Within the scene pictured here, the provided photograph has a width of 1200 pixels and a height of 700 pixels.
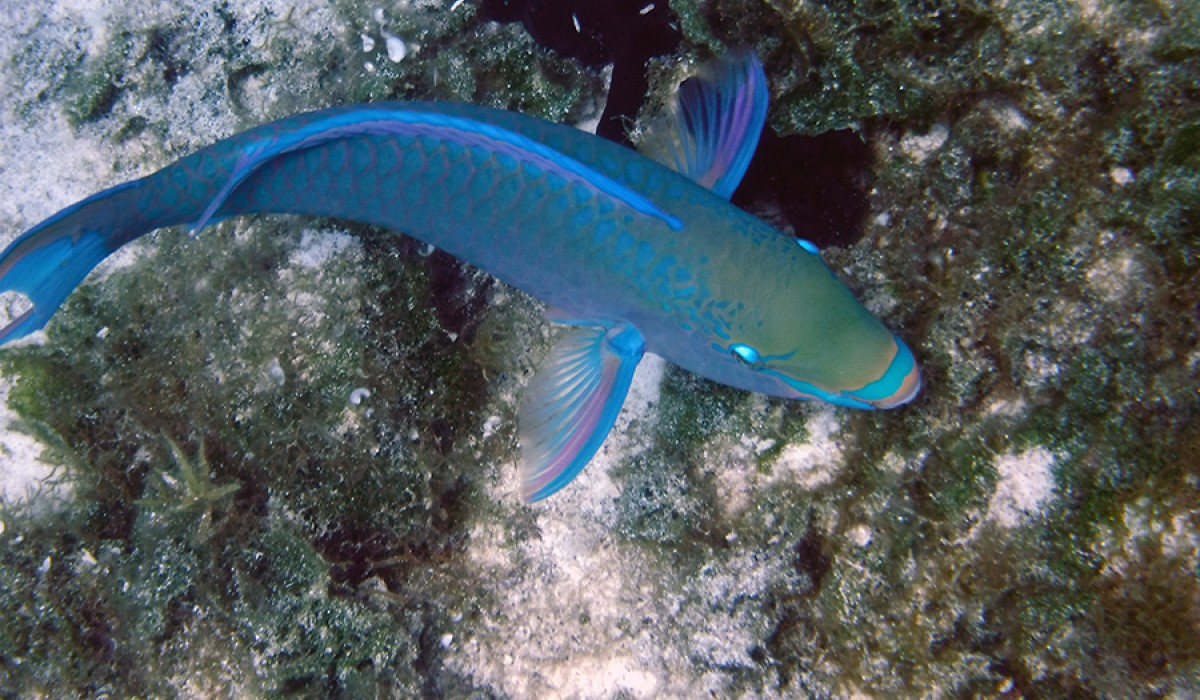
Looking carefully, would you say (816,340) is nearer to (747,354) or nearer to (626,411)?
(747,354)

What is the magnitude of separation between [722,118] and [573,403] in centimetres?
126

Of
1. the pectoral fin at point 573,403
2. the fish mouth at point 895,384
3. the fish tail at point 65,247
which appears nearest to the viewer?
the fish mouth at point 895,384

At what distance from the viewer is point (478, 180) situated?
7.79 ft

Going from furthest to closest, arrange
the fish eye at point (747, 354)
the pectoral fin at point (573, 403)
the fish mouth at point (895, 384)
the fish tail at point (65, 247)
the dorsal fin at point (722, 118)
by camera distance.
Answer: the dorsal fin at point (722, 118) → the pectoral fin at point (573, 403) → the fish tail at point (65, 247) → the fish eye at point (747, 354) → the fish mouth at point (895, 384)

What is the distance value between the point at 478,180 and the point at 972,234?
1.86 m

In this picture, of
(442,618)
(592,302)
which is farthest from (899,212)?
(442,618)

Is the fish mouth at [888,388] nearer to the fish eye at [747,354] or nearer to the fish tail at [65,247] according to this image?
the fish eye at [747,354]

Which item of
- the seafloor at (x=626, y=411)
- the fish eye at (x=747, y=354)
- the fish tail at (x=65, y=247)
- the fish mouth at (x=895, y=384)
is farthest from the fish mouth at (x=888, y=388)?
the fish tail at (x=65, y=247)

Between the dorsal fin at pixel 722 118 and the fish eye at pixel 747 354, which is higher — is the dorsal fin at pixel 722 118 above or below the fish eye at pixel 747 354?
above

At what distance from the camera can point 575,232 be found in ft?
7.70

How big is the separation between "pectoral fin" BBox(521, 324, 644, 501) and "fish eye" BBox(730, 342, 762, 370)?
0.42 metres

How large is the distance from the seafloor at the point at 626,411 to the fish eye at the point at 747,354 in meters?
0.76

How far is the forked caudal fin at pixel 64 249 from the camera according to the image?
2.32m

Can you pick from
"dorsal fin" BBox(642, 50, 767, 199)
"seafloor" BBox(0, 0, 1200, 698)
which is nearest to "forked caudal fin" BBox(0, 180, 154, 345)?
"seafloor" BBox(0, 0, 1200, 698)
